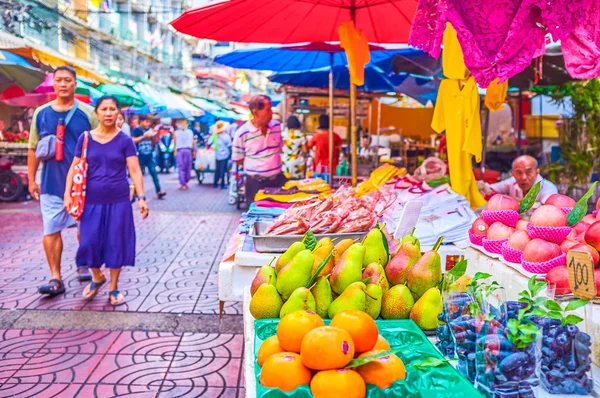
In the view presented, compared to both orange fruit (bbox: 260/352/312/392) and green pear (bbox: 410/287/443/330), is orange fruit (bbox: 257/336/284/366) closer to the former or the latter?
orange fruit (bbox: 260/352/312/392)

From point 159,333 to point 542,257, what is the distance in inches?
125

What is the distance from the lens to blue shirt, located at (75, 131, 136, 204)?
5141mm

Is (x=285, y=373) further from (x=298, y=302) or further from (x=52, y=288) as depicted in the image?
(x=52, y=288)

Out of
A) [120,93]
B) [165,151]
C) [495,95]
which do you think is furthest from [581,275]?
[165,151]

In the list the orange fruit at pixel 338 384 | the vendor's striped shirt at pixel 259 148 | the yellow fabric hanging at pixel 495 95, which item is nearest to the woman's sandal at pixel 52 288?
the vendor's striped shirt at pixel 259 148

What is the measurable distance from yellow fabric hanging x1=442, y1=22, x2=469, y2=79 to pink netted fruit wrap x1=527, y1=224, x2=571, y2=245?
2.78 m

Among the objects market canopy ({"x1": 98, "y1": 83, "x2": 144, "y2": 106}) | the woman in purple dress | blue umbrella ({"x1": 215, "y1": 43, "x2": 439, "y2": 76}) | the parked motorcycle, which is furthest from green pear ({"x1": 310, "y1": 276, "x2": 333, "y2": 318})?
the parked motorcycle

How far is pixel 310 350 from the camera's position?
1635 mm

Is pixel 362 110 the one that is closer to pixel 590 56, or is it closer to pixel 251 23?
pixel 251 23

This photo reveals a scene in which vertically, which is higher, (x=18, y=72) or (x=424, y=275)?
Answer: (x=18, y=72)

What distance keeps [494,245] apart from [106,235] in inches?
141

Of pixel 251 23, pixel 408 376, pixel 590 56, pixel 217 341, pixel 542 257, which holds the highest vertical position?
A: pixel 251 23

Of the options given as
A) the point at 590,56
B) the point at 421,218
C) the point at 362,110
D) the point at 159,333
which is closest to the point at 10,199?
the point at 362,110

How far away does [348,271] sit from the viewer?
231 cm
